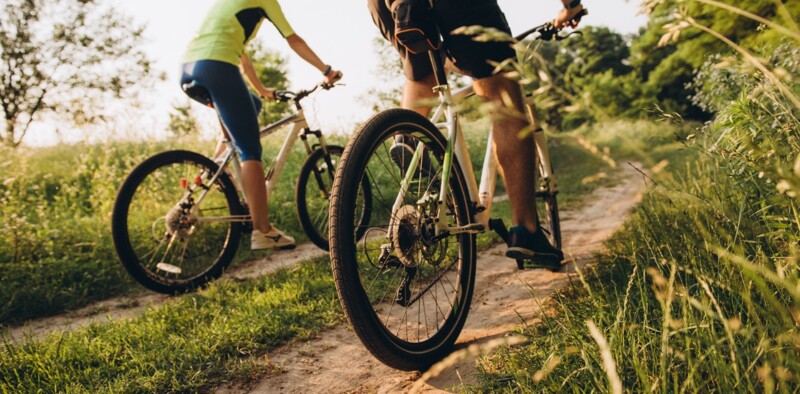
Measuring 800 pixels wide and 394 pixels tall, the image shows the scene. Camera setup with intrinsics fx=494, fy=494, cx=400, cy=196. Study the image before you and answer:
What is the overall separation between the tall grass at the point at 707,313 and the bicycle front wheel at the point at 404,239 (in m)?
0.33

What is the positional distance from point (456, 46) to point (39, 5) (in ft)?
76.6

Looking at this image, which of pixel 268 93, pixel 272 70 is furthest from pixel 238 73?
pixel 272 70

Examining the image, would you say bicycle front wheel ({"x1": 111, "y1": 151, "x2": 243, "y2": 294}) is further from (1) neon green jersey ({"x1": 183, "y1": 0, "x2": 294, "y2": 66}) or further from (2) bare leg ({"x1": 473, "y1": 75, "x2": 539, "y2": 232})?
(2) bare leg ({"x1": 473, "y1": 75, "x2": 539, "y2": 232})

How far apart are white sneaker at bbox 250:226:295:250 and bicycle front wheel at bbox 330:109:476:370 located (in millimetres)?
1226

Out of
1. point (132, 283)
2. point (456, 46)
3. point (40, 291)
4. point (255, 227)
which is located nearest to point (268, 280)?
point (255, 227)

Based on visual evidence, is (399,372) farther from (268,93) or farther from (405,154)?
(268,93)

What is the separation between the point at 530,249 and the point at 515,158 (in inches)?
17.9

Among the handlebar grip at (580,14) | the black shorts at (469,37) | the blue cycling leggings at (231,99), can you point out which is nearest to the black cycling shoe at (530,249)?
the black shorts at (469,37)

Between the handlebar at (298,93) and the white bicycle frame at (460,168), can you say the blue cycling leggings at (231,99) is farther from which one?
the white bicycle frame at (460,168)

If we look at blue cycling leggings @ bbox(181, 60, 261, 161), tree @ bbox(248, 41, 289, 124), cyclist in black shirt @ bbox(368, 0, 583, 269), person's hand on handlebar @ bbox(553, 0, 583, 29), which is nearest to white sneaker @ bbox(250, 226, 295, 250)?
blue cycling leggings @ bbox(181, 60, 261, 161)

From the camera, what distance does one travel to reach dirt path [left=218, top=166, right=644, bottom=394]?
1.84m

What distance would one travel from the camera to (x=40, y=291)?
351 centimetres

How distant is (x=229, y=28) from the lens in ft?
11.3

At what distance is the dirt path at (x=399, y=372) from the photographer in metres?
1.84
